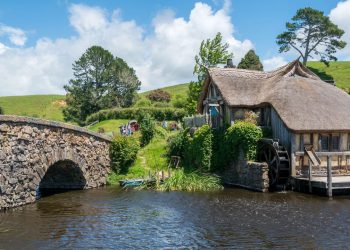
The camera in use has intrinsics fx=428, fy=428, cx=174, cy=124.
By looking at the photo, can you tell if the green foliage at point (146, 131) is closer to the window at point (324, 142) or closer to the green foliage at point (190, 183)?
the green foliage at point (190, 183)

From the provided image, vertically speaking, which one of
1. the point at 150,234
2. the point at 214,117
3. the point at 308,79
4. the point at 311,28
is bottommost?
the point at 150,234

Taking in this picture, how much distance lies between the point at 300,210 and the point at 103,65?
5387 centimetres

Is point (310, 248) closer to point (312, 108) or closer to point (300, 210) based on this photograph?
point (300, 210)

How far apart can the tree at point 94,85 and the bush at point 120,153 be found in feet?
126

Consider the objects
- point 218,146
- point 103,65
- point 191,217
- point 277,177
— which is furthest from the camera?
point 103,65

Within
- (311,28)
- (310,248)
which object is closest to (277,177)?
(310,248)

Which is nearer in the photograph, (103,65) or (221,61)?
(221,61)

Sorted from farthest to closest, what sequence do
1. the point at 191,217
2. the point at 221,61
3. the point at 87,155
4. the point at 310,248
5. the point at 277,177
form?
the point at 221,61, the point at 87,155, the point at 277,177, the point at 191,217, the point at 310,248

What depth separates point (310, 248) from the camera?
14547mm

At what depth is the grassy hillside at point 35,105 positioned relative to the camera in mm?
81925

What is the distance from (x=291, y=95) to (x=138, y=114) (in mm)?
30221

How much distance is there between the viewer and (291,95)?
29.1 meters

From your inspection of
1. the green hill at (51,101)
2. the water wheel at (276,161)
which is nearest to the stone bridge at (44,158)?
the water wheel at (276,161)

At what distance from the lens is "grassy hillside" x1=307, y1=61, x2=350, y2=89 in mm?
67812
